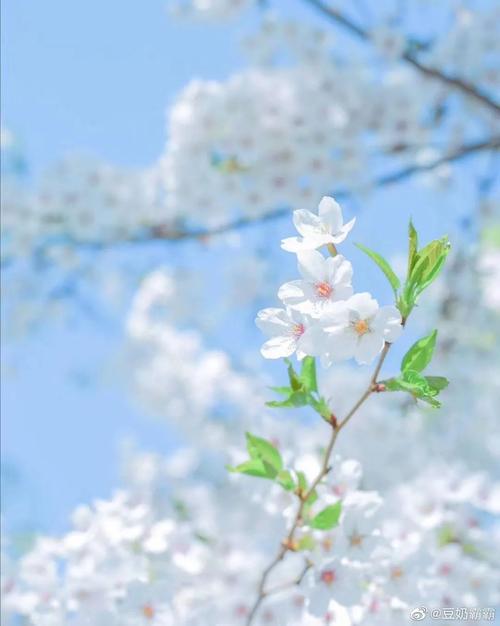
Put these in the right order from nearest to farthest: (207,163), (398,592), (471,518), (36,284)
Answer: (398,592)
(471,518)
(207,163)
(36,284)

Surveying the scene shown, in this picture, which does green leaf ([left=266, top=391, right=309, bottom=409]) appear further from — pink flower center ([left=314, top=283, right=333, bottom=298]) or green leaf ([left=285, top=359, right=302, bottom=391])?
pink flower center ([left=314, top=283, right=333, bottom=298])

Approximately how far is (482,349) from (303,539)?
156 inches

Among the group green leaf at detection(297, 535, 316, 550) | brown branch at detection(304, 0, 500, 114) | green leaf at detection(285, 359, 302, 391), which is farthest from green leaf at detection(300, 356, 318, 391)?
brown branch at detection(304, 0, 500, 114)

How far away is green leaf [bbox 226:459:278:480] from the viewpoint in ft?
4.16

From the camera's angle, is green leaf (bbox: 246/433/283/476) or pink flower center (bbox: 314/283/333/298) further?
green leaf (bbox: 246/433/283/476)

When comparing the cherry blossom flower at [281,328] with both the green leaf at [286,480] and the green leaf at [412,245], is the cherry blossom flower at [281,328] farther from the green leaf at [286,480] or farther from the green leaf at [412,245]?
the green leaf at [286,480]

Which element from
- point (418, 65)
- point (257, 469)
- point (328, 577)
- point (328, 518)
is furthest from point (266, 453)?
point (418, 65)

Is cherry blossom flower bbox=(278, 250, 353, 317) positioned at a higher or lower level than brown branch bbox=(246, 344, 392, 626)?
higher

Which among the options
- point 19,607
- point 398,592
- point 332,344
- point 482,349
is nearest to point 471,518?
point 398,592

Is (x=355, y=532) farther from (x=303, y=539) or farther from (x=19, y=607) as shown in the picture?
(x=19, y=607)

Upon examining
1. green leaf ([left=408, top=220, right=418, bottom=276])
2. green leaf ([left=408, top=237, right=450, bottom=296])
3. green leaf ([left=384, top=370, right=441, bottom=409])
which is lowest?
green leaf ([left=384, top=370, right=441, bottom=409])

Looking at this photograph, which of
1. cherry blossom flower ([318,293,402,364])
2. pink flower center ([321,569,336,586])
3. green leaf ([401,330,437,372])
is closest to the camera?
cherry blossom flower ([318,293,402,364])

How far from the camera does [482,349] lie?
16.7 feet

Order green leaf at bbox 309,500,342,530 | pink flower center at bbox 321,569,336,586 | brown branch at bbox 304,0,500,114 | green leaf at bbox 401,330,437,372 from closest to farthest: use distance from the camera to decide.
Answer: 1. green leaf at bbox 401,330,437,372
2. green leaf at bbox 309,500,342,530
3. pink flower center at bbox 321,569,336,586
4. brown branch at bbox 304,0,500,114
